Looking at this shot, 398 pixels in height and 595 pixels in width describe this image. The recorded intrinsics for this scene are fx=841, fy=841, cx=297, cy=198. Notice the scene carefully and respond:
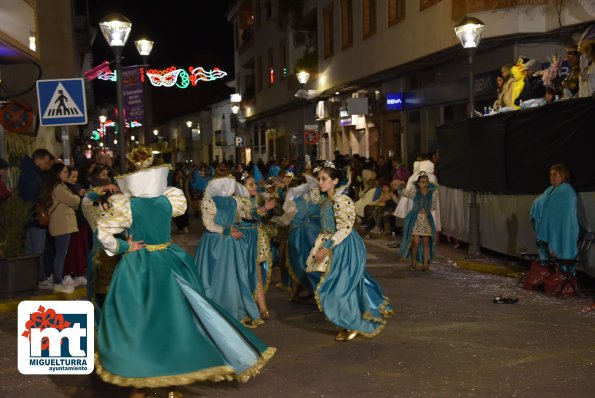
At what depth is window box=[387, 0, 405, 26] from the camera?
2475cm

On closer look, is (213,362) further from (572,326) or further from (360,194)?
(360,194)

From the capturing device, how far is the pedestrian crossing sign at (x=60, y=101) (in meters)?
12.9

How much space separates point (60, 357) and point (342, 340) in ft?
11.2

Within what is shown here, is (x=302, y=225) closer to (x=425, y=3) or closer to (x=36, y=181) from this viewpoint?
(x=36, y=181)

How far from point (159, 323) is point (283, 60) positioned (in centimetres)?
3655

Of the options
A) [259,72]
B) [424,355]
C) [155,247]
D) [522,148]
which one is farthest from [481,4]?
[259,72]

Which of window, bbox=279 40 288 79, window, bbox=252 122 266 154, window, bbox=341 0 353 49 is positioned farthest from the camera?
window, bbox=252 122 266 154

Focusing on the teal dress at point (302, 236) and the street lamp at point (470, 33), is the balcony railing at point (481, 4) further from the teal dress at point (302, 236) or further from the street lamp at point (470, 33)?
the teal dress at point (302, 236)

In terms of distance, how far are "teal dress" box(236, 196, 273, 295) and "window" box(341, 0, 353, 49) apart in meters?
21.1

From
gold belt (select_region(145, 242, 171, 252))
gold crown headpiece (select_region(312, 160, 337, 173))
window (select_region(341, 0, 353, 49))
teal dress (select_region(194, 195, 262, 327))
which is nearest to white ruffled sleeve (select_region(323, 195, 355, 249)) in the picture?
gold crown headpiece (select_region(312, 160, 337, 173))

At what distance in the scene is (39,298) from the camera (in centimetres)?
1132

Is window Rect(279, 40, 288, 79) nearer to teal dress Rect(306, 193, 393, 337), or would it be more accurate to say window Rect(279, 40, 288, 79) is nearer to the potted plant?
the potted plant

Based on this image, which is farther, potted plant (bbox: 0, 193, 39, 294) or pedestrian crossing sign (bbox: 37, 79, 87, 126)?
pedestrian crossing sign (bbox: 37, 79, 87, 126)

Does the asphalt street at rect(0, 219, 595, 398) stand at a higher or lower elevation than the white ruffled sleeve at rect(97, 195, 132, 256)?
lower
